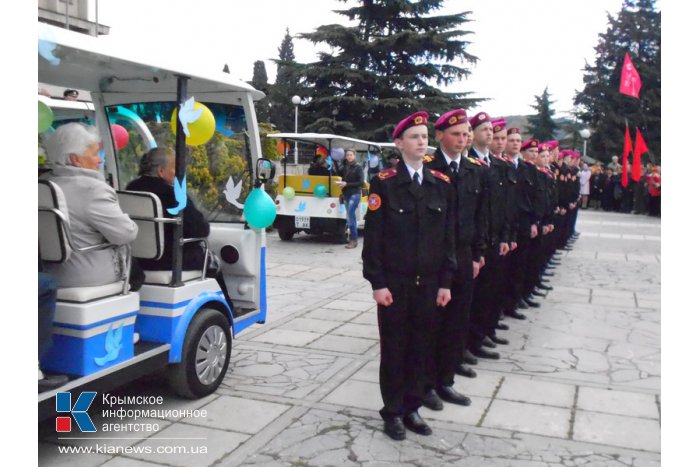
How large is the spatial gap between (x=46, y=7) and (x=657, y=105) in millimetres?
33664

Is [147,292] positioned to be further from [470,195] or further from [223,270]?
[470,195]

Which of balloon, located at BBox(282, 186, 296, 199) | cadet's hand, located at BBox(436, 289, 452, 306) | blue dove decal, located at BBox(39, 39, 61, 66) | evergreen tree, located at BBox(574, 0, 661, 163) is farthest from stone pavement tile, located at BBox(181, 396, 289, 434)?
evergreen tree, located at BBox(574, 0, 661, 163)

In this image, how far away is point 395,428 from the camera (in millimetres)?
3895

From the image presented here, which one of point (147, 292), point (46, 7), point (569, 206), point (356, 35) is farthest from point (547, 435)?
point (356, 35)

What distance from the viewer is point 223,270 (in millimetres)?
5281

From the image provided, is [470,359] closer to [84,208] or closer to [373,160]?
[84,208]

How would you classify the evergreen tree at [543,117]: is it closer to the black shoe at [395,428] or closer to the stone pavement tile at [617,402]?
the stone pavement tile at [617,402]

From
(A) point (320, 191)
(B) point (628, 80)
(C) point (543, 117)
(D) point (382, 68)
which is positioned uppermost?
(C) point (543, 117)

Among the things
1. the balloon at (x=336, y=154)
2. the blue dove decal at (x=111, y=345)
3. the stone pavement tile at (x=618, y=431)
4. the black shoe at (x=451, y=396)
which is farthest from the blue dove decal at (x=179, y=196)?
the balloon at (x=336, y=154)

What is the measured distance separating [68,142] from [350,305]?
4500mm

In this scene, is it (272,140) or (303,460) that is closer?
(303,460)

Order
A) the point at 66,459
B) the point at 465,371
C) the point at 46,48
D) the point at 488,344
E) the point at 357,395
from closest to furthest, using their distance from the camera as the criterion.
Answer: the point at 46,48 → the point at 66,459 → the point at 357,395 → the point at 465,371 → the point at 488,344

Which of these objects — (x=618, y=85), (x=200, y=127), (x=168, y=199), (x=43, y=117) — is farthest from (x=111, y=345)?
(x=618, y=85)

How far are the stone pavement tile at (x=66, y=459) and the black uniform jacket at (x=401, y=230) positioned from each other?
1778mm
